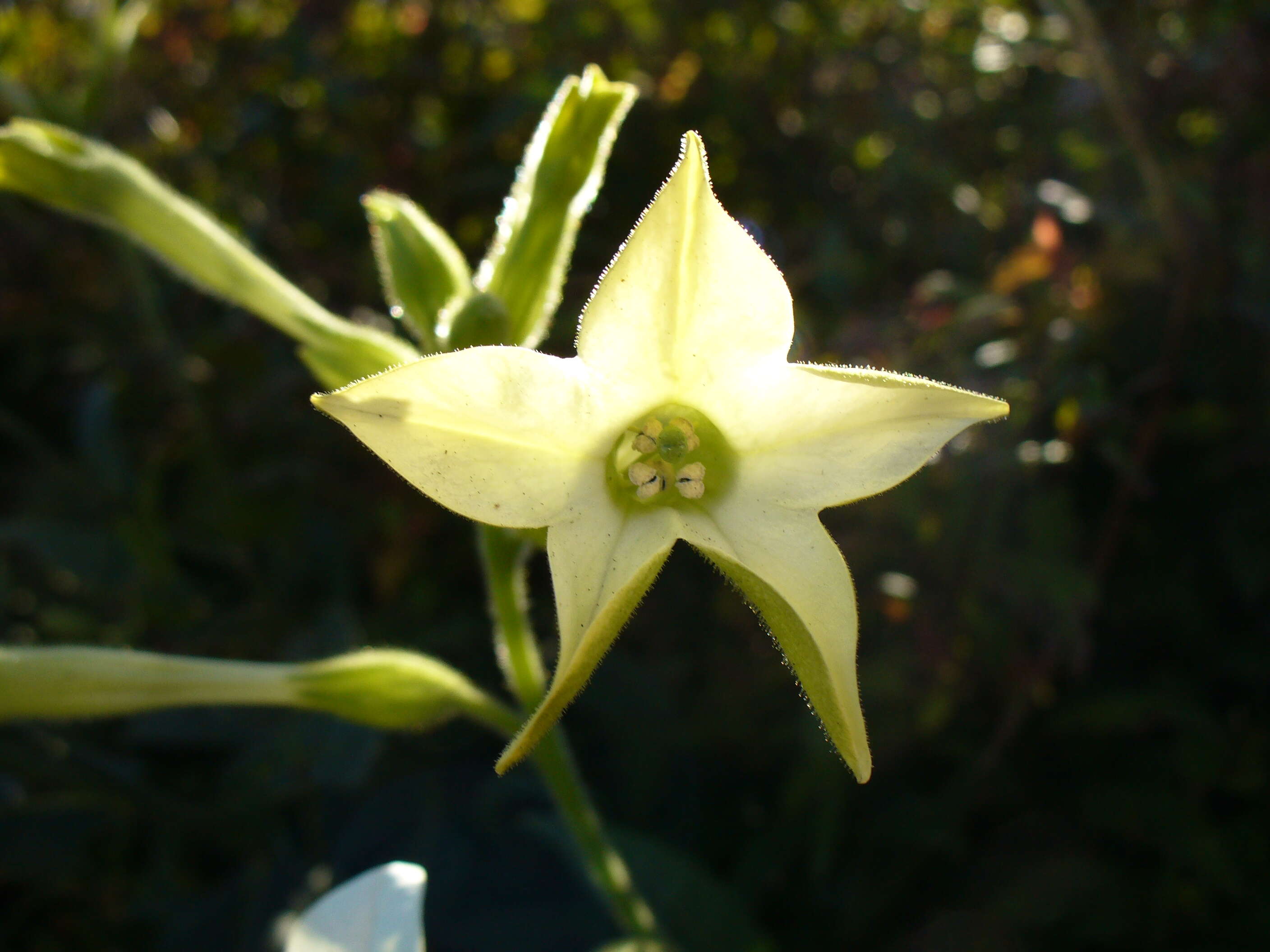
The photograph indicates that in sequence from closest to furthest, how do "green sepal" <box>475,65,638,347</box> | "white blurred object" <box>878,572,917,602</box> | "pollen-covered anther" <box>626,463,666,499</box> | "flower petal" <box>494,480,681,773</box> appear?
"flower petal" <box>494,480,681,773</box>, "pollen-covered anther" <box>626,463,666,499</box>, "green sepal" <box>475,65,638,347</box>, "white blurred object" <box>878,572,917,602</box>

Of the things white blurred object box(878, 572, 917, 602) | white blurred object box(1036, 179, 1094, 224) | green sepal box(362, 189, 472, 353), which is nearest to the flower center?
green sepal box(362, 189, 472, 353)

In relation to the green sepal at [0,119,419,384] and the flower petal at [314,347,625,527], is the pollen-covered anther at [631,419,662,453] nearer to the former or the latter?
the flower petal at [314,347,625,527]

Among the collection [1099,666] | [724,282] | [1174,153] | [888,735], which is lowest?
[888,735]

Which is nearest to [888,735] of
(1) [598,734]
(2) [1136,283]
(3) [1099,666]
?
(3) [1099,666]

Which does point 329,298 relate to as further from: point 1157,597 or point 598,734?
point 1157,597

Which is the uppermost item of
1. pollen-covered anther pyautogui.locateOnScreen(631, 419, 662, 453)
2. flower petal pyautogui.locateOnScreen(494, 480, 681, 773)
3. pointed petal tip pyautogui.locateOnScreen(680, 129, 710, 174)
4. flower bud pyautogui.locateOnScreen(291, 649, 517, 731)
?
pointed petal tip pyautogui.locateOnScreen(680, 129, 710, 174)

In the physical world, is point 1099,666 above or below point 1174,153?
below

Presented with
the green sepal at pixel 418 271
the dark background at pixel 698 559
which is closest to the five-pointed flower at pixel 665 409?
the green sepal at pixel 418 271
